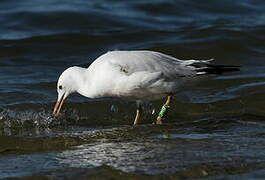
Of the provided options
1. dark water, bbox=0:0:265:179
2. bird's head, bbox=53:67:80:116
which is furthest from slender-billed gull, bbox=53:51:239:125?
dark water, bbox=0:0:265:179

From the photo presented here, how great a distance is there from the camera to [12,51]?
1197 centimetres

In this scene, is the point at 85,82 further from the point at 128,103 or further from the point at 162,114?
the point at 128,103

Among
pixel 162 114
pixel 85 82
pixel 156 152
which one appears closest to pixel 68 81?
pixel 85 82

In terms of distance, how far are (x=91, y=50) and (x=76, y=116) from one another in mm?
4023

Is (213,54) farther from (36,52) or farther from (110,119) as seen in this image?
(110,119)

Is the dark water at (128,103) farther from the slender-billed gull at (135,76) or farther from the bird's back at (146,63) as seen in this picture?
the bird's back at (146,63)

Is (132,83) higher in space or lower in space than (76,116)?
higher

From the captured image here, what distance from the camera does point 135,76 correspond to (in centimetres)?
721

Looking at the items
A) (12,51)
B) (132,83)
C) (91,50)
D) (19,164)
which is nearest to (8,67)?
(12,51)

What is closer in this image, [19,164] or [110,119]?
[19,164]

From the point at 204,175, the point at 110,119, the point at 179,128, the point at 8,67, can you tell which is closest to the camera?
the point at 204,175

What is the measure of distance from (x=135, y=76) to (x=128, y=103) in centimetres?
183

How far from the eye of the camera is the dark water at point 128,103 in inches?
220

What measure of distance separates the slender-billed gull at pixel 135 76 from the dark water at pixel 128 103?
40 cm
